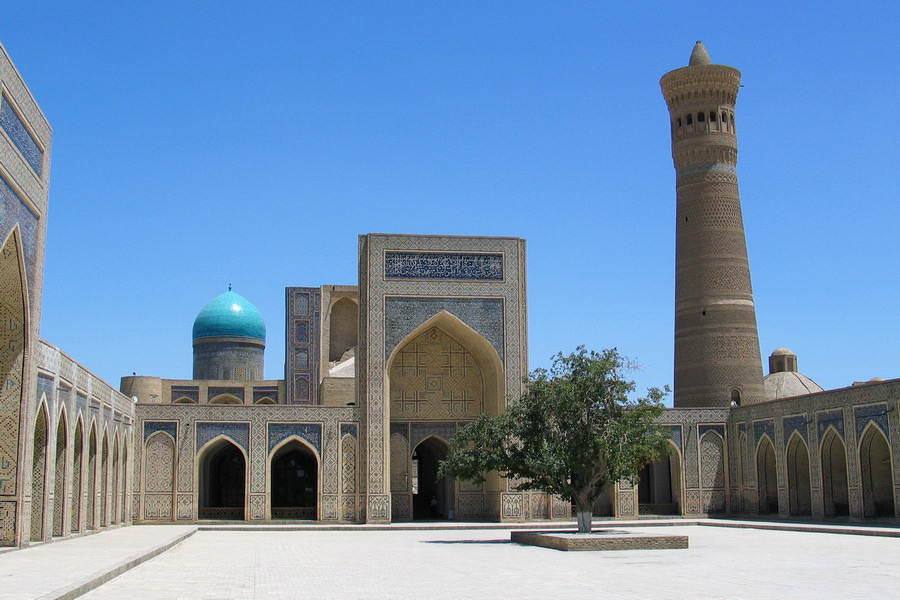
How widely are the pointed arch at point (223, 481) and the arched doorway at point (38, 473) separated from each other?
8.92 meters

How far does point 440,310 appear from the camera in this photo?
70.3 ft

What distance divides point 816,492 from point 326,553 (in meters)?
10.6

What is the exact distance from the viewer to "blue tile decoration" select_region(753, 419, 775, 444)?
21.1 meters

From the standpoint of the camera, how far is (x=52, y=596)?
6.71m

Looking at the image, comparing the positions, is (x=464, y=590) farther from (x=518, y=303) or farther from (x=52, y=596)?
(x=518, y=303)

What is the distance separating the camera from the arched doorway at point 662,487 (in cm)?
2278

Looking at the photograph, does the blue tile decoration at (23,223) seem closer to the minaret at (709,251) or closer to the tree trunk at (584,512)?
the tree trunk at (584,512)

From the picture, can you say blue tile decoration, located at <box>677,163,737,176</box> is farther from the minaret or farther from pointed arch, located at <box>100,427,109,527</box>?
pointed arch, located at <box>100,427,109,527</box>

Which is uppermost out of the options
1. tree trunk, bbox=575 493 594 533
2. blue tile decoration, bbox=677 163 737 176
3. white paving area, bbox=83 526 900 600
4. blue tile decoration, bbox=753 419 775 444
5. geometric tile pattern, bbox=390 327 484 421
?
blue tile decoration, bbox=677 163 737 176

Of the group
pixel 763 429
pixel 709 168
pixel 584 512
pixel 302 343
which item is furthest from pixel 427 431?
pixel 302 343

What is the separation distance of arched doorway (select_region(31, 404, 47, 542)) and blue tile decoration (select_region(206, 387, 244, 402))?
19306 mm

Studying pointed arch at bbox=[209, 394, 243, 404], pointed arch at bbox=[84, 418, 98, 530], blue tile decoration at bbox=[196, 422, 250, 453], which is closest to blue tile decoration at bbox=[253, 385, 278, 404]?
pointed arch at bbox=[209, 394, 243, 404]

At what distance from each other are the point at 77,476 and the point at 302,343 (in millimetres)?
16376

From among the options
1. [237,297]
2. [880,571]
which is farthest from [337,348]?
[880,571]
